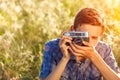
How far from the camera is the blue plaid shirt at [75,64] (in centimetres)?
373

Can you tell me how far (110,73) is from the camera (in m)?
3.57

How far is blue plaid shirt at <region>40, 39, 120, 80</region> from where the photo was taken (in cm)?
373

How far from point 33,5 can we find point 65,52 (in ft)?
8.24

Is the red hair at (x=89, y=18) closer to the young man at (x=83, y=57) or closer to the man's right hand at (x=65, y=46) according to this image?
the young man at (x=83, y=57)

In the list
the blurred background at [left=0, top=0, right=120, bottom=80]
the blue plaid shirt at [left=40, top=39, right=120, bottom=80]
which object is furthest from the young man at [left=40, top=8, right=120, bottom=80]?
the blurred background at [left=0, top=0, right=120, bottom=80]

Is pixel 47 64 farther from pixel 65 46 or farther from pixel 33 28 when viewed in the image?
pixel 33 28

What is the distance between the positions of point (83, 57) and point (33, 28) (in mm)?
2032

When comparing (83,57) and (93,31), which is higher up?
(93,31)

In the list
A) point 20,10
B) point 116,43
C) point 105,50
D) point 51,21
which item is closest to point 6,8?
point 20,10

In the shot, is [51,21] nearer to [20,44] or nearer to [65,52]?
[20,44]

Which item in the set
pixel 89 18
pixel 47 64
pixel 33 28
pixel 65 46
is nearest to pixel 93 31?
pixel 89 18

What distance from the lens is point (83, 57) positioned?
366 cm

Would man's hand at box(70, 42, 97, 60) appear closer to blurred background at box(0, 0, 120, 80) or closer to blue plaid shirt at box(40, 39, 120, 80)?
blue plaid shirt at box(40, 39, 120, 80)

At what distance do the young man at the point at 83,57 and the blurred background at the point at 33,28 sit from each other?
1.37 metres
